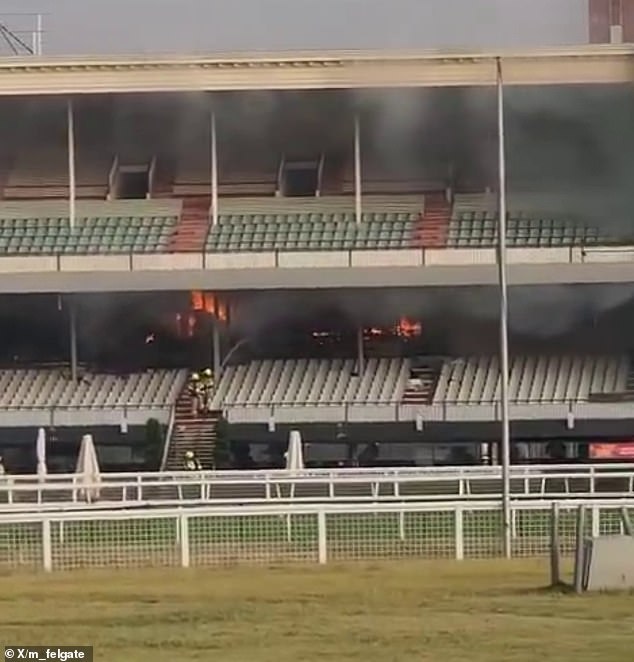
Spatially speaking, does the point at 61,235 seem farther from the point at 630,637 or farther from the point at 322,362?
the point at 630,637

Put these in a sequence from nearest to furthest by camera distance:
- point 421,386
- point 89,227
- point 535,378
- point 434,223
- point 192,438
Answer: point 192,438 < point 535,378 < point 421,386 < point 434,223 < point 89,227

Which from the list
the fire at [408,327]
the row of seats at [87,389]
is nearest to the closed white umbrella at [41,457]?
the row of seats at [87,389]

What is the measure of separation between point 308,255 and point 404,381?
8.99 ft

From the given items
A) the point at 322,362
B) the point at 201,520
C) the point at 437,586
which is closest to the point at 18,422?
the point at 322,362

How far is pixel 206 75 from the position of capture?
3156 cm

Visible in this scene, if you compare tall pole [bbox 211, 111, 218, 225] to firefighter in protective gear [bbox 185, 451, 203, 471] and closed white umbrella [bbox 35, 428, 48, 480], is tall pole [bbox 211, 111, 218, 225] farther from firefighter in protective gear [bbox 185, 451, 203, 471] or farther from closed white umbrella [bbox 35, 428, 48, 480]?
closed white umbrella [bbox 35, 428, 48, 480]

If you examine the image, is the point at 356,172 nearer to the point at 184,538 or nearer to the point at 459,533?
the point at 459,533

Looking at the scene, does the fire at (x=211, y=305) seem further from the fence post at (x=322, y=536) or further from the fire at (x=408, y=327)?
the fence post at (x=322, y=536)

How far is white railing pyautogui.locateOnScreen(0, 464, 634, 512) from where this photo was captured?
2048 centimetres

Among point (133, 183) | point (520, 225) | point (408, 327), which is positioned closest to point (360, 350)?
point (408, 327)

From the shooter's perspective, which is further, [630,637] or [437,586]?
[437,586]

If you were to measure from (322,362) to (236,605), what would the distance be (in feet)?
68.8

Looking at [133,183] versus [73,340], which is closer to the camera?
[73,340]

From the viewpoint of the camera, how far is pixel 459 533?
640 inches
